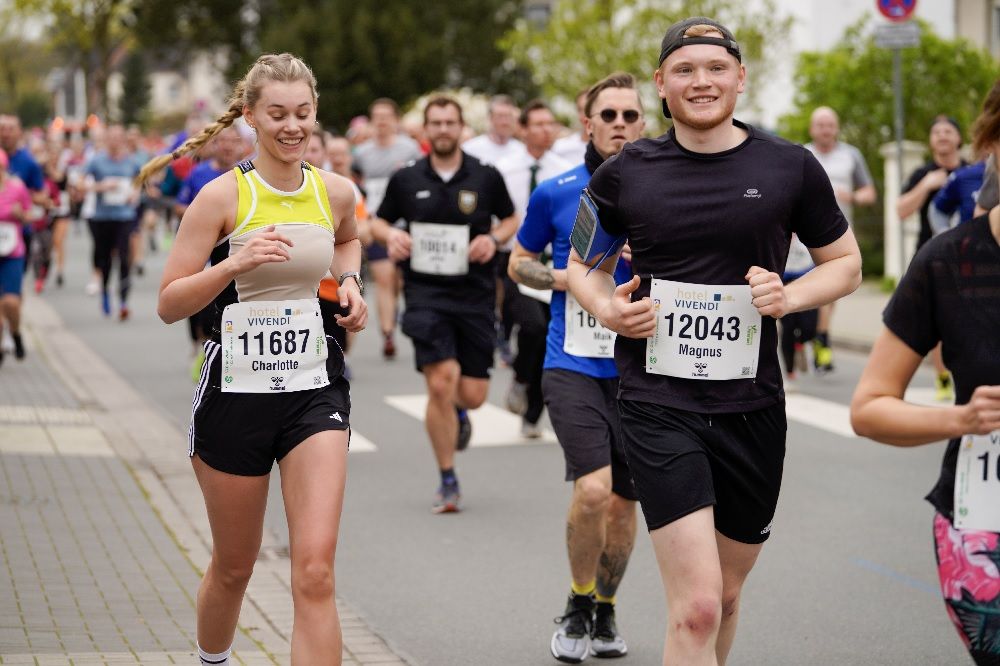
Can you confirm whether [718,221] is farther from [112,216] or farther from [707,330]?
[112,216]

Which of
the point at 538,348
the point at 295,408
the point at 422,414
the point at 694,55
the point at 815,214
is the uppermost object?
the point at 694,55

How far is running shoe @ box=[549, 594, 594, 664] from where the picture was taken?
19.6ft

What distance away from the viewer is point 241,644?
6.09 metres

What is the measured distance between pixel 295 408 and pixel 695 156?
133 centimetres

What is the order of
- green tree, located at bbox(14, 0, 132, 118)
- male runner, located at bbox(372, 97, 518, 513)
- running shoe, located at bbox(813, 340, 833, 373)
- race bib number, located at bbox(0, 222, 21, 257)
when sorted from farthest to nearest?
green tree, located at bbox(14, 0, 132, 118) → running shoe, located at bbox(813, 340, 833, 373) → race bib number, located at bbox(0, 222, 21, 257) → male runner, located at bbox(372, 97, 518, 513)

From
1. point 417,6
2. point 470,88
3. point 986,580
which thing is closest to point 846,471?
point 986,580

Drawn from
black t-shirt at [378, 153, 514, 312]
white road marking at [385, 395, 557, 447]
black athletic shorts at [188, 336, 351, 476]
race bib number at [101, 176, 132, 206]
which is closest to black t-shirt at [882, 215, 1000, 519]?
black athletic shorts at [188, 336, 351, 476]

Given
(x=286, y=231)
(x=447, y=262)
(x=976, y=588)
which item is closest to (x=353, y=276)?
(x=286, y=231)

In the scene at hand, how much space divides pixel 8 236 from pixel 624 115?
861 centimetres

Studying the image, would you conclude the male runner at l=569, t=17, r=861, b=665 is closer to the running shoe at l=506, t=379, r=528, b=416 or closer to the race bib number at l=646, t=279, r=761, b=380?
the race bib number at l=646, t=279, r=761, b=380

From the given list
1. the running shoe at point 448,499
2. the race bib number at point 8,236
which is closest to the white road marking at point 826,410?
the running shoe at point 448,499

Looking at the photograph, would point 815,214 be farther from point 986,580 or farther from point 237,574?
point 237,574

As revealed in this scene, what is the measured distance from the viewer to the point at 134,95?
331 feet

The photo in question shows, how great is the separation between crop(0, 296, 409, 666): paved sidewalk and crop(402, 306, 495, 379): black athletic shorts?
1378 mm
